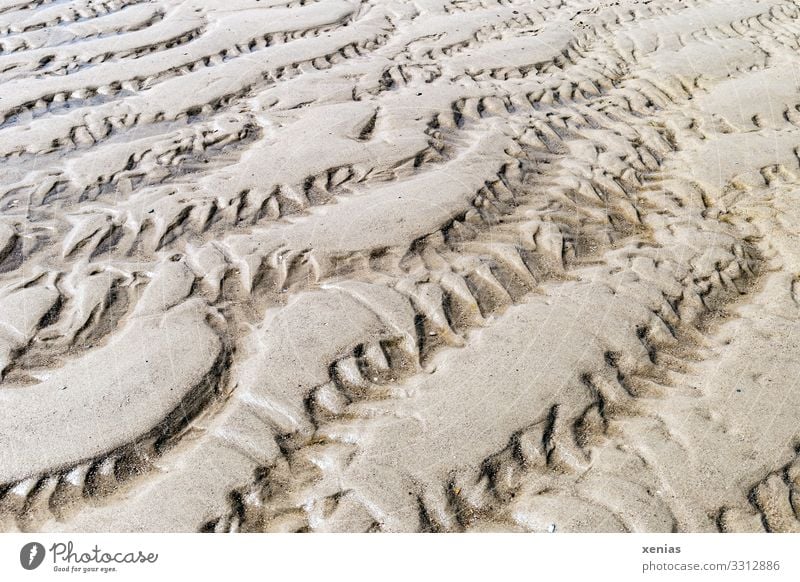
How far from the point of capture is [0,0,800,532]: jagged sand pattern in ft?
8.03

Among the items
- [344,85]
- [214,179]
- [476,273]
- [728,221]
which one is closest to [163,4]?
[344,85]

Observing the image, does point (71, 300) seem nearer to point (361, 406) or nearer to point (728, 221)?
point (361, 406)

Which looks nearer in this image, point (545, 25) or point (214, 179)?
point (214, 179)

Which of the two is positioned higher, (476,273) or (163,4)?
(163,4)

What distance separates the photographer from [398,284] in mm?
3295

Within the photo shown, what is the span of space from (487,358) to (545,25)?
421cm

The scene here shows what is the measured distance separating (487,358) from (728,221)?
1696 mm

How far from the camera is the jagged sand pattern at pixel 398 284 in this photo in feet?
8.03

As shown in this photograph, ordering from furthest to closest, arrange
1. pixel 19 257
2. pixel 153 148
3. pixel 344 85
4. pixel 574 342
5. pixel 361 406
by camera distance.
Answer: pixel 344 85, pixel 153 148, pixel 19 257, pixel 574 342, pixel 361 406

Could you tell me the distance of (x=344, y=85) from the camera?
5.14 metres
